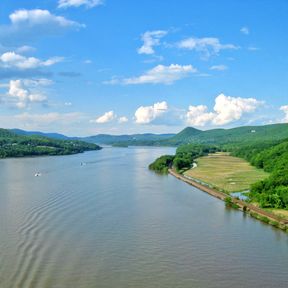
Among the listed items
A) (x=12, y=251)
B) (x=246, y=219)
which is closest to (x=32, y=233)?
(x=12, y=251)

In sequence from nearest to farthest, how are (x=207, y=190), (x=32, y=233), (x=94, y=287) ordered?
(x=94, y=287) → (x=32, y=233) → (x=207, y=190)

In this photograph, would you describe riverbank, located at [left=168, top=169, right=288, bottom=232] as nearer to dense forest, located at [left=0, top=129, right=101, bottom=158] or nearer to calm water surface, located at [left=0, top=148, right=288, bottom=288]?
calm water surface, located at [left=0, top=148, right=288, bottom=288]

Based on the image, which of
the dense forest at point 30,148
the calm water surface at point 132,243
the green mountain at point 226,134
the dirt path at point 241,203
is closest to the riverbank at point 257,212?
the dirt path at point 241,203

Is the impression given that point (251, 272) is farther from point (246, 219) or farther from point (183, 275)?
point (246, 219)

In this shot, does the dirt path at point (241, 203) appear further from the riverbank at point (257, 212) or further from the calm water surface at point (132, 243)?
the calm water surface at point (132, 243)

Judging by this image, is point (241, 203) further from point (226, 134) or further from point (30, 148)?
point (226, 134)

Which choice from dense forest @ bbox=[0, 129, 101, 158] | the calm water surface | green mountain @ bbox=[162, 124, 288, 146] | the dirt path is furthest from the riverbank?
green mountain @ bbox=[162, 124, 288, 146]

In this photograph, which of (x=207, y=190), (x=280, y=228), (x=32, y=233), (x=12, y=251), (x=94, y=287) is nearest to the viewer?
(x=94, y=287)

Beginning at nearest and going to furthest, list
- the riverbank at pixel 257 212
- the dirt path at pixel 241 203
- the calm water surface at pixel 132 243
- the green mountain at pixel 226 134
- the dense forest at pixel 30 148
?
1. the calm water surface at pixel 132 243
2. the riverbank at pixel 257 212
3. the dirt path at pixel 241 203
4. the dense forest at pixel 30 148
5. the green mountain at pixel 226 134

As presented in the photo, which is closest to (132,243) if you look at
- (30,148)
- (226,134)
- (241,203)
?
(241,203)
